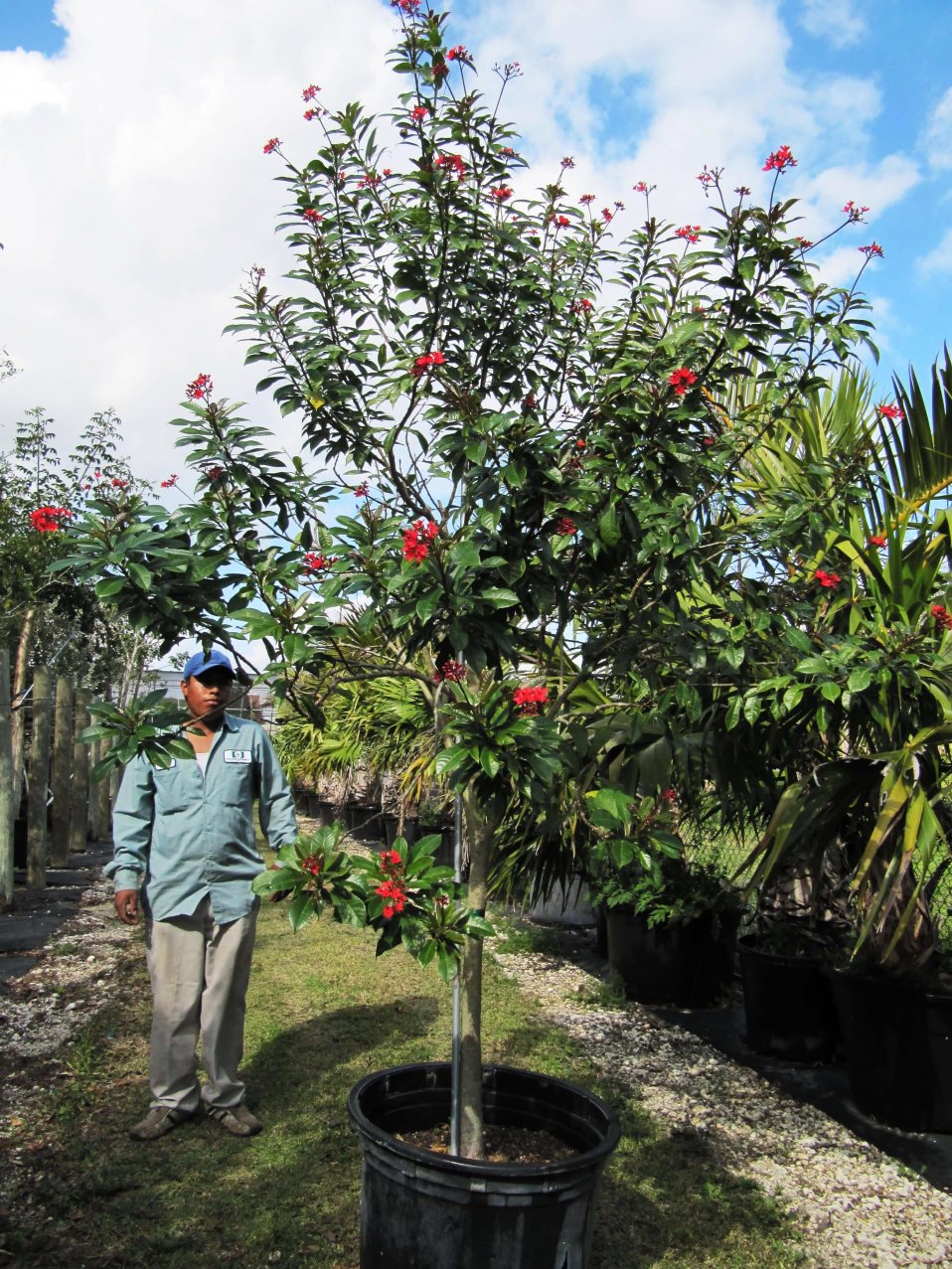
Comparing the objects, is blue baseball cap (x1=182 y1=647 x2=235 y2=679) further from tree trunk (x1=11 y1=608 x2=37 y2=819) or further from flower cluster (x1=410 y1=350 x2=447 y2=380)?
tree trunk (x1=11 y1=608 x2=37 y2=819)

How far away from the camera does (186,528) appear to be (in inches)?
92.4

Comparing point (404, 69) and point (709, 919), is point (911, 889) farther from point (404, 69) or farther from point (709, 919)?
point (404, 69)

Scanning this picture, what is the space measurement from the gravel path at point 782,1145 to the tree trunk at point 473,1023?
104 cm

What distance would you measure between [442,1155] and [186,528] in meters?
1.53

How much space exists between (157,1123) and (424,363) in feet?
8.73

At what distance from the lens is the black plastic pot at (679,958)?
5453 mm

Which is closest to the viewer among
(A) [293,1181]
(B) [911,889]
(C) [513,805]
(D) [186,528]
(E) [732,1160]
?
(D) [186,528]

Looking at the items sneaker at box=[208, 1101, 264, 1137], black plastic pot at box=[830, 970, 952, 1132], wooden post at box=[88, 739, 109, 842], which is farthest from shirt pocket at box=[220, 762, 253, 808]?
wooden post at box=[88, 739, 109, 842]

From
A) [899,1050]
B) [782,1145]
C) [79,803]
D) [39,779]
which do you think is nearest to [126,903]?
[782,1145]

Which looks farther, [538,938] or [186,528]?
[538,938]

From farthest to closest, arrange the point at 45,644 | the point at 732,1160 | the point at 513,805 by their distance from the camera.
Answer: the point at 45,644, the point at 513,805, the point at 732,1160

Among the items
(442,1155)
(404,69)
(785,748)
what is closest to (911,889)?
(785,748)

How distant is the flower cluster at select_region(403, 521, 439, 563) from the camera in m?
2.05

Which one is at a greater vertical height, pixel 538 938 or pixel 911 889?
pixel 911 889
